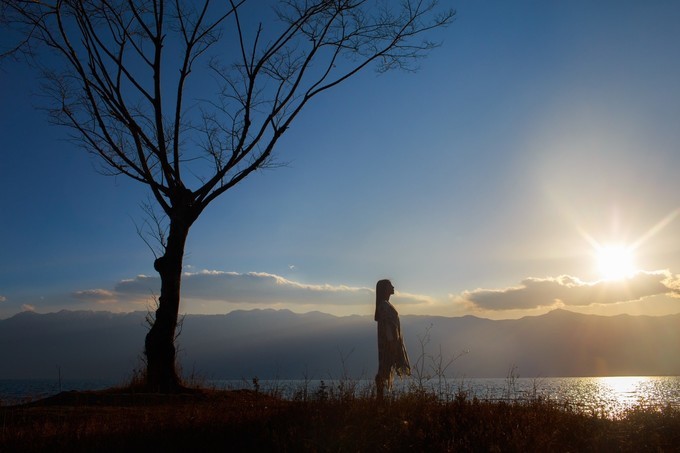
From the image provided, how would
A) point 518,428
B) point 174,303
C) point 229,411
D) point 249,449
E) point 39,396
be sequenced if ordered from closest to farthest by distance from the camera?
1. point 249,449
2. point 518,428
3. point 229,411
4. point 39,396
5. point 174,303

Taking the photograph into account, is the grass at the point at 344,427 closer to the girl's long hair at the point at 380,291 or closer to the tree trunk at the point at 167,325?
the girl's long hair at the point at 380,291

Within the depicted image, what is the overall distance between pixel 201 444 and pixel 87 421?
220cm

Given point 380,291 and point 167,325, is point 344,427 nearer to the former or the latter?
point 380,291

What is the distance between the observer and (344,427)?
784 cm

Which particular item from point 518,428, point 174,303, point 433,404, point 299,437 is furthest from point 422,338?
point 174,303

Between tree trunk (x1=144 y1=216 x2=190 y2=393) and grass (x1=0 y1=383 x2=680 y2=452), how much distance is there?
3.44 metres

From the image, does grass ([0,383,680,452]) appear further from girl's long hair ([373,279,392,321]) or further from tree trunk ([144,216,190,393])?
tree trunk ([144,216,190,393])

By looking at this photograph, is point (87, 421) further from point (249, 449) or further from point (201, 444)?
point (249, 449)

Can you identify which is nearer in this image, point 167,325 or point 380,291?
point 380,291

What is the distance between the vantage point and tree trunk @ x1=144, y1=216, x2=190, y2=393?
46.2 ft

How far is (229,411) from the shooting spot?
921cm

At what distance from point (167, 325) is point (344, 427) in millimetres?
8100

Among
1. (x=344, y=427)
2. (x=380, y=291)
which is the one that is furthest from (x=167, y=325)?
(x=344, y=427)

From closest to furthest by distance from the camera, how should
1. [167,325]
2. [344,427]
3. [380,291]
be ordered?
[344,427] < [380,291] < [167,325]
